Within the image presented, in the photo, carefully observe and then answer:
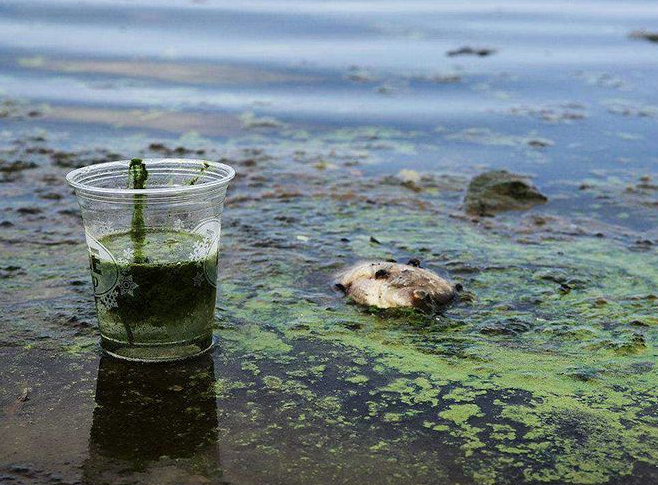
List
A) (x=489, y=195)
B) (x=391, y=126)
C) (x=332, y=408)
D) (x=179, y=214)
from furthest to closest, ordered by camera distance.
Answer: (x=391, y=126) → (x=489, y=195) → (x=179, y=214) → (x=332, y=408)

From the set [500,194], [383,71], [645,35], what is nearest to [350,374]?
[500,194]

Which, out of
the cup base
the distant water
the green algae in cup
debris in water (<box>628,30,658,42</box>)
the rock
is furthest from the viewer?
debris in water (<box>628,30,658,42</box>)

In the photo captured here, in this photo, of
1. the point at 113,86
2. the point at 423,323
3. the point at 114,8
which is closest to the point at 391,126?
the point at 113,86

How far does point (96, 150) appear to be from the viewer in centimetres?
618

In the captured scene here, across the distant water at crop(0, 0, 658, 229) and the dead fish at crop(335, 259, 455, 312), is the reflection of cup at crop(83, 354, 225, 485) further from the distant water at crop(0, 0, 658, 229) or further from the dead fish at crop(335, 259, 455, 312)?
the distant water at crop(0, 0, 658, 229)

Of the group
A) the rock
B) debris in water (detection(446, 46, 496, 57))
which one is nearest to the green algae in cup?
the rock

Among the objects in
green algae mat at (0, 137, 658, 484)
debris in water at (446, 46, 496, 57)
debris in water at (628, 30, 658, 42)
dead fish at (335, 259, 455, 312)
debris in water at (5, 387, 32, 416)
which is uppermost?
debris in water at (628, 30, 658, 42)

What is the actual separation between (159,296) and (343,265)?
1282mm

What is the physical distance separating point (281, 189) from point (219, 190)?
2.33m

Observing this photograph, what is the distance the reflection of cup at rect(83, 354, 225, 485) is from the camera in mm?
2410

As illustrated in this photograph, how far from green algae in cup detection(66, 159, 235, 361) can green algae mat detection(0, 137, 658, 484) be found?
115 mm

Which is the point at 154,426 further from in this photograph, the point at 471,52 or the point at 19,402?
the point at 471,52

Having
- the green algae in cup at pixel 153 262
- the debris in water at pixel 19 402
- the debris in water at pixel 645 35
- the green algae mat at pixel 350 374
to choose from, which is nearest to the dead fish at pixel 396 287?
the green algae mat at pixel 350 374

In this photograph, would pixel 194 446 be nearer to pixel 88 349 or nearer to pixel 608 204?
pixel 88 349
